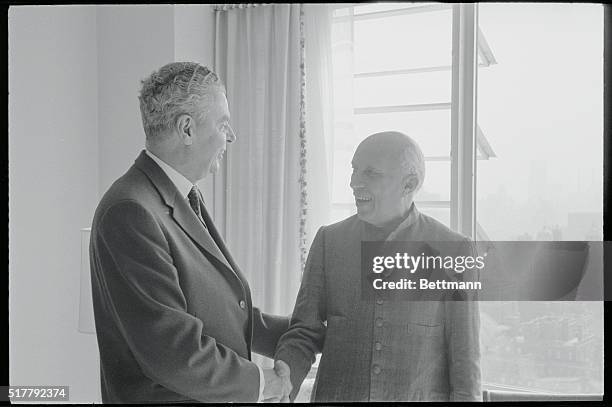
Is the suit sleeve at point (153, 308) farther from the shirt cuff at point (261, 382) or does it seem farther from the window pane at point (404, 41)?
the window pane at point (404, 41)

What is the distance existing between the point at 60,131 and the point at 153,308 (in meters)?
0.58

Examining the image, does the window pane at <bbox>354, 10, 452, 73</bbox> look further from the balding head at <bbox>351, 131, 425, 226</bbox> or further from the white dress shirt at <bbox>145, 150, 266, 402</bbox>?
the white dress shirt at <bbox>145, 150, 266, 402</bbox>

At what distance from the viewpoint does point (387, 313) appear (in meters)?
1.54

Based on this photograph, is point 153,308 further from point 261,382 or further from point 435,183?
point 435,183

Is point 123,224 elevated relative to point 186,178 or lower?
lower

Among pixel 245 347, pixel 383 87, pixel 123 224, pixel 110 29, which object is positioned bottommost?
pixel 245 347

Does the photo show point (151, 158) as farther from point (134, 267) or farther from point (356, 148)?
point (356, 148)

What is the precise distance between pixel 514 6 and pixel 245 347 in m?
1.18

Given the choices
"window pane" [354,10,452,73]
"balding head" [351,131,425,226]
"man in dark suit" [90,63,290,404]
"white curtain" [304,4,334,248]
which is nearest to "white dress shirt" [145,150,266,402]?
"man in dark suit" [90,63,290,404]

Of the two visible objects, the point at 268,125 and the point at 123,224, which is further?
the point at 268,125

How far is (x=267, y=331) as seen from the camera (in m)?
1.55

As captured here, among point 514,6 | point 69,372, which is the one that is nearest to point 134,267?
point 69,372

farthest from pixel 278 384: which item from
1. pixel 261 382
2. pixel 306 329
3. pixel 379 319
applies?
pixel 379 319

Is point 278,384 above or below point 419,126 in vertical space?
below
